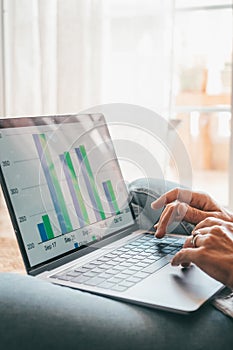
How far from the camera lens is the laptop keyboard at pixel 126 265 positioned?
2.92 ft

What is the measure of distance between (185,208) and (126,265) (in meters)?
0.24

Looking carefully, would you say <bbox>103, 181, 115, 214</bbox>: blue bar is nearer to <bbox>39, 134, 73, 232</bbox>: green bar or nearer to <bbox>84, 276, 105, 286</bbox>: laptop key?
<bbox>39, 134, 73, 232</bbox>: green bar

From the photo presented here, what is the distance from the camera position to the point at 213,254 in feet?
2.73

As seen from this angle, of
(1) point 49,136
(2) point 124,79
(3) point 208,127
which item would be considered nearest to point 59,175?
(1) point 49,136

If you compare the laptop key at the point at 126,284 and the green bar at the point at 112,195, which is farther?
the green bar at the point at 112,195

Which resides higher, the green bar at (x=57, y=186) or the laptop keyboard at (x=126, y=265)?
the green bar at (x=57, y=186)

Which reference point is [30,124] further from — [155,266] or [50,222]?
[155,266]

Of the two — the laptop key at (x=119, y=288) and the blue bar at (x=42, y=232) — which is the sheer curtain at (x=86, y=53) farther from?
the laptop key at (x=119, y=288)

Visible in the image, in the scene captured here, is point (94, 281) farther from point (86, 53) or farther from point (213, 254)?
point (86, 53)

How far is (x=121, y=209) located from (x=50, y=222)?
269 mm

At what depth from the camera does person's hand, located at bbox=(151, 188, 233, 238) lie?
3.73 ft

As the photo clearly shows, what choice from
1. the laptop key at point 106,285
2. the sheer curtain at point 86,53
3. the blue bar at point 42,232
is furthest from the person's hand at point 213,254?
the sheer curtain at point 86,53

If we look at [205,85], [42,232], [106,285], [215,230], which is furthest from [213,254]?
[205,85]

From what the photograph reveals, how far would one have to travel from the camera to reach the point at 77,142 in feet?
3.79
